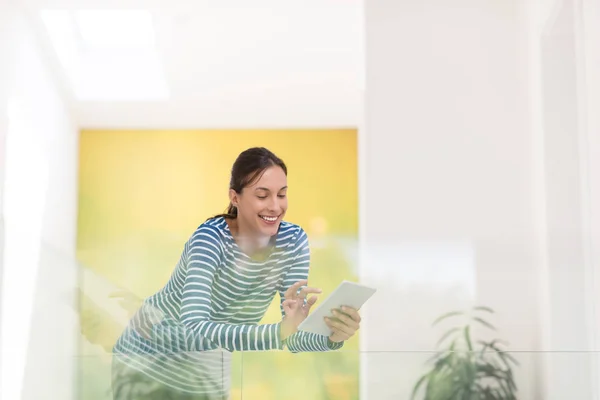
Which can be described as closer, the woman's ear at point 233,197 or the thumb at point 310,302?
the thumb at point 310,302

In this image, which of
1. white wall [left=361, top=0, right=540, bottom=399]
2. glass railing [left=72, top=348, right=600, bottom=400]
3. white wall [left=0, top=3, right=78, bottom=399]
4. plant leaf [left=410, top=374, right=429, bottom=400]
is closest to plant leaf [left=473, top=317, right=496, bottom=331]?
white wall [left=361, top=0, right=540, bottom=399]

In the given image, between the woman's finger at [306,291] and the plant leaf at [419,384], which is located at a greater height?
the woman's finger at [306,291]

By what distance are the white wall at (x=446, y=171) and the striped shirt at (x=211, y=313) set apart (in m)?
0.29

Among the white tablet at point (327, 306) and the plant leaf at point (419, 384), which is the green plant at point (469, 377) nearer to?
the plant leaf at point (419, 384)

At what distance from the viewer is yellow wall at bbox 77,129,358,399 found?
258 cm

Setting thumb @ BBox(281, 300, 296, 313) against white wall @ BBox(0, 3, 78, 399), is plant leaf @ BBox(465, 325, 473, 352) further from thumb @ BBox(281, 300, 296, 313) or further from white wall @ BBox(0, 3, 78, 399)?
white wall @ BBox(0, 3, 78, 399)

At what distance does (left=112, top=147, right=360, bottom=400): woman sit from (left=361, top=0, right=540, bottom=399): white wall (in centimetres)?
26

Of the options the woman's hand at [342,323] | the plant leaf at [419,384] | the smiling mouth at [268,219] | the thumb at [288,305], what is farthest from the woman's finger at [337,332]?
the smiling mouth at [268,219]

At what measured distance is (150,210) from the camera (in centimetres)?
269

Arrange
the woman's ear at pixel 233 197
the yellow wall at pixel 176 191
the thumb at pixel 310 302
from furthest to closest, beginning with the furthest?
the yellow wall at pixel 176 191
the woman's ear at pixel 233 197
the thumb at pixel 310 302

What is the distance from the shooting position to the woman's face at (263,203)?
7.98 ft

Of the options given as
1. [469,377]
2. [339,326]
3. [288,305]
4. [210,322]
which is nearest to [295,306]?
[288,305]

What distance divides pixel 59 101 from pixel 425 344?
136 cm

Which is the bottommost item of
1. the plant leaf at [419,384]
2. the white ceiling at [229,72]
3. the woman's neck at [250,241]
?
the plant leaf at [419,384]
